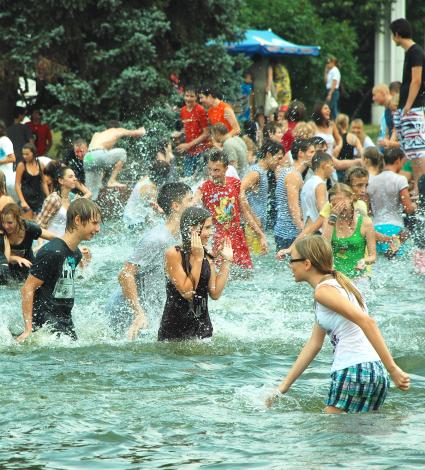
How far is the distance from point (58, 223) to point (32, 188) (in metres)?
4.42

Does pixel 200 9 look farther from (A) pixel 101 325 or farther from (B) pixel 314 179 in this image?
(A) pixel 101 325

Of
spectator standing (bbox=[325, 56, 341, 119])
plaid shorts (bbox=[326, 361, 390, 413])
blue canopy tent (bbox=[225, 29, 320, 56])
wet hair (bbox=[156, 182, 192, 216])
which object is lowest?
plaid shorts (bbox=[326, 361, 390, 413])

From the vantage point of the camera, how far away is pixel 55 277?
9.56 meters

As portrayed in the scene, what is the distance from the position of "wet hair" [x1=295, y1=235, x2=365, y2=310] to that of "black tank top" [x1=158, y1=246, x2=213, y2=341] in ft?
6.16

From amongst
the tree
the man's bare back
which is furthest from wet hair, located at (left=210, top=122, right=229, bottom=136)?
the tree

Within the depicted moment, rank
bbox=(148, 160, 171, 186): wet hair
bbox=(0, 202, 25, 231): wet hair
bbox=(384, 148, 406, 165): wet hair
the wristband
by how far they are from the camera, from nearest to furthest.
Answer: the wristband
bbox=(0, 202, 25, 231): wet hair
bbox=(384, 148, 406, 165): wet hair
bbox=(148, 160, 171, 186): wet hair

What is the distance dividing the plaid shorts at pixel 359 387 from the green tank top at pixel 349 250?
12.4ft

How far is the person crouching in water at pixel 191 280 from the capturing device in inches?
365

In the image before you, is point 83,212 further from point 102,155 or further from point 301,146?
point 102,155

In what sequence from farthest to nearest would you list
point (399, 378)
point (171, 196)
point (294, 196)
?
point (294, 196) < point (171, 196) < point (399, 378)

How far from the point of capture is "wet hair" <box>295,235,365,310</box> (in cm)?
756

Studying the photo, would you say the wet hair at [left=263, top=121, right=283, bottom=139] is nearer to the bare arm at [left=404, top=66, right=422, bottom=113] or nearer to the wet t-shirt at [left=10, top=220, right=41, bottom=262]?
the bare arm at [left=404, top=66, right=422, bottom=113]

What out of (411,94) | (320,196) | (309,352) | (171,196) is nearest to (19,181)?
(411,94)

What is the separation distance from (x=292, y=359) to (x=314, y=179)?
356 centimetres
